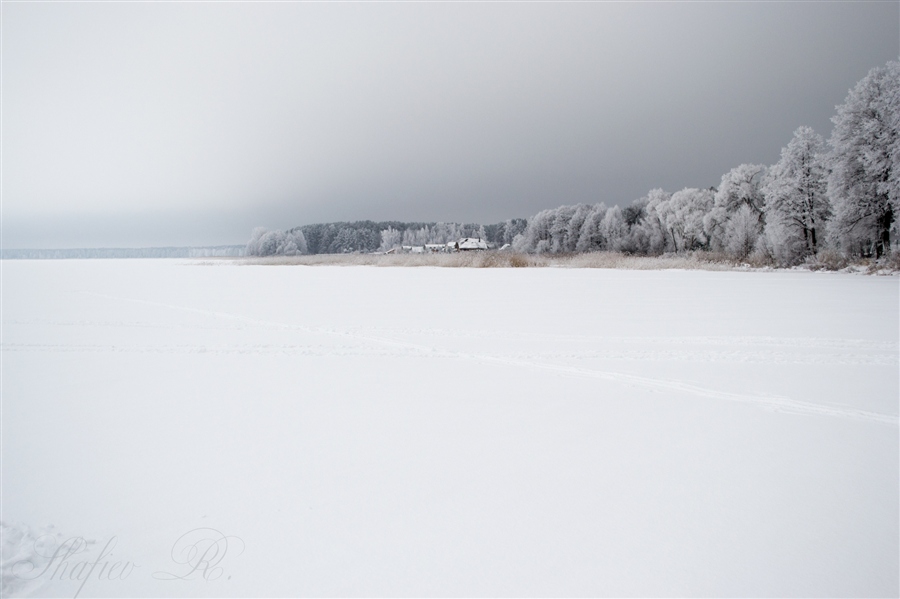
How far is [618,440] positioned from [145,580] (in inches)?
129

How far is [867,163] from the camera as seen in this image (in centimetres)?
2639

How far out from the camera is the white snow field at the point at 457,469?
7.79 feet

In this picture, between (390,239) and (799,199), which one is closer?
(799,199)

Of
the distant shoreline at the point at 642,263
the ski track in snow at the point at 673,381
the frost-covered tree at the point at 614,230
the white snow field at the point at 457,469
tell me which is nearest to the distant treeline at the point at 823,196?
the distant shoreline at the point at 642,263

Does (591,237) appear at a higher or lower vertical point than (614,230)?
lower

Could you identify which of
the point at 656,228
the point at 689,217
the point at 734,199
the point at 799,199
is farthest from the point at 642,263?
the point at 656,228

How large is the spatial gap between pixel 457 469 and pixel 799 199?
4088cm

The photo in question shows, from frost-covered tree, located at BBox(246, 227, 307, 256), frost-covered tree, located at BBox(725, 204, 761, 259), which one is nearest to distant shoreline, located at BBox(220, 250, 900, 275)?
frost-covered tree, located at BBox(725, 204, 761, 259)

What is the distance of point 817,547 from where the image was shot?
2.48m

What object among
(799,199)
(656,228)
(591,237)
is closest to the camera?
(799,199)

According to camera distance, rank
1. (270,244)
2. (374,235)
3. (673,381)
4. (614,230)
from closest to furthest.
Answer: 1. (673,381)
2. (614,230)
3. (270,244)
4. (374,235)

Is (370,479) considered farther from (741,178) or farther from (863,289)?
(741,178)

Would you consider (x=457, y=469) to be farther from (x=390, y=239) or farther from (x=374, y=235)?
(x=374, y=235)

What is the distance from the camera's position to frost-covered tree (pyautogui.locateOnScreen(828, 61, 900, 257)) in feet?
→ 83.9
